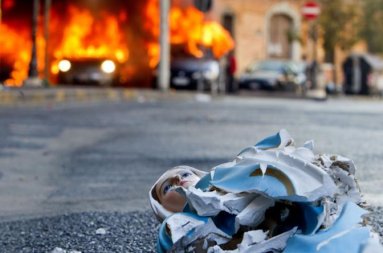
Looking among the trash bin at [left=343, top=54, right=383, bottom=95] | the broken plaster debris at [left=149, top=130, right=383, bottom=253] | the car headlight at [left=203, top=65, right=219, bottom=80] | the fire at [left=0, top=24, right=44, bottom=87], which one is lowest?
the trash bin at [left=343, top=54, right=383, bottom=95]

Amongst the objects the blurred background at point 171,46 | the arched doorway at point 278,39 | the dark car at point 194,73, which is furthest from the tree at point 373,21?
the dark car at point 194,73

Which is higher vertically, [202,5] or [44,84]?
[202,5]

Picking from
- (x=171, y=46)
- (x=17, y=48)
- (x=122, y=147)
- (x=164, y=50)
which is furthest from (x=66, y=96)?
(x=17, y=48)

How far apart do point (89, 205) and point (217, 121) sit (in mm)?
8536

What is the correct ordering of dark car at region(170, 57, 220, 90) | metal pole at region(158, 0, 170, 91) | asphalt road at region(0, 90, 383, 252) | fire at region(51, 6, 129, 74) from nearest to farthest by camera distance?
asphalt road at region(0, 90, 383, 252), metal pole at region(158, 0, 170, 91), dark car at region(170, 57, 220, 90), fire at region(51, 6, 129, 74)

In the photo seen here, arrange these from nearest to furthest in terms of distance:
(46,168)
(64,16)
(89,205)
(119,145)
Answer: (89,205) < (46,168) < (119,145) < (64,16)

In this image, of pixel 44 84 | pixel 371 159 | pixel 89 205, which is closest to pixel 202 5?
pixel 44 84

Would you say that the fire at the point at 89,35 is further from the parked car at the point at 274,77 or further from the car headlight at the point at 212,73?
the car headlight at the point at 212,73

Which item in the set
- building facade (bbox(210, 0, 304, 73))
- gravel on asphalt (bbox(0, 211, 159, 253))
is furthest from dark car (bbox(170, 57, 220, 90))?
gravel on asphalt (bbox(0, 211, 159, 253))

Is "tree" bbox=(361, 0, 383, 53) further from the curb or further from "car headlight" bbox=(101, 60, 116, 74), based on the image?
the curb

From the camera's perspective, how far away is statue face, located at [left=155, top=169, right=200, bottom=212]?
4.08 metres

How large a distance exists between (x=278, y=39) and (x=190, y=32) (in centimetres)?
1540

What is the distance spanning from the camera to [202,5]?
25125 mm

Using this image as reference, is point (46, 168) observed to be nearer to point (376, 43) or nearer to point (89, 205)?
point (89, 205)
